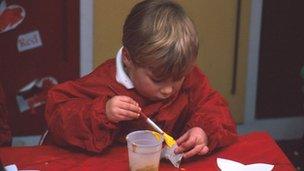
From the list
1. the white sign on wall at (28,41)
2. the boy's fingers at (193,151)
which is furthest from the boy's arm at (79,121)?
the white sign on wall at (28,41)

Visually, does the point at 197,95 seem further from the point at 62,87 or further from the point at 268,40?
the point at 268,40

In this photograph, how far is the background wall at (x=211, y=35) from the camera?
3115 mm

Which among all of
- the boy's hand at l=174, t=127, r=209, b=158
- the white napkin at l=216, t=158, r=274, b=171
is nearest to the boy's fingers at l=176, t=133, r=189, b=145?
the boy's hand at l=174, t=127, r=209, b=158

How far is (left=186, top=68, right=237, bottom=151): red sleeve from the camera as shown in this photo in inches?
66.1

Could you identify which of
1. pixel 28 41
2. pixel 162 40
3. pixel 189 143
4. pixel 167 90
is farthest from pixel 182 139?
pixel 28 41

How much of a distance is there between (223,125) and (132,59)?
1.05ft

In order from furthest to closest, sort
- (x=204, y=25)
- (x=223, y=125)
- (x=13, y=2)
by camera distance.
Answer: (x=204, y=25), (x=13, y=2), (x=223, y=125)

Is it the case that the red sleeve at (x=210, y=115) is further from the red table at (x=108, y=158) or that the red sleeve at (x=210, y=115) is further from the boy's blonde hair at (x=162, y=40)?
the boy's blonde hair at (x=162, y=40)

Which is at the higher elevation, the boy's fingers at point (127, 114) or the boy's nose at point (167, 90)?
the boy's nose at point (167, 90)

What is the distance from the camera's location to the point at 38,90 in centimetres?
318

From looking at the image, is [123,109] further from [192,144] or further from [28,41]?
[28,41]

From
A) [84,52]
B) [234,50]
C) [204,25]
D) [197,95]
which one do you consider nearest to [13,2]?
[84,52]

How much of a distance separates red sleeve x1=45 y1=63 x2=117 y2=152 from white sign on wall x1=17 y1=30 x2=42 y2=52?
1407 mm

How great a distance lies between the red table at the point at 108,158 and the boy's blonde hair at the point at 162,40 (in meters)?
0.24
